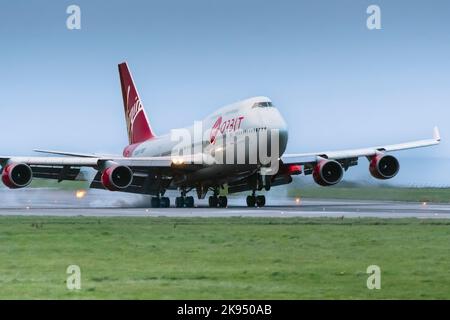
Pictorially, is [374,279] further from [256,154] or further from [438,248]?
[256,154]

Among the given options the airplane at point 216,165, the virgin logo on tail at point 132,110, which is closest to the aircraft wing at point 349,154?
the airplane at point 216,165

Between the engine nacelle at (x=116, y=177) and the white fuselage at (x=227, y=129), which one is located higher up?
the white fuselage at (x=227, y=129)

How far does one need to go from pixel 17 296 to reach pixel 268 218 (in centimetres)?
2096

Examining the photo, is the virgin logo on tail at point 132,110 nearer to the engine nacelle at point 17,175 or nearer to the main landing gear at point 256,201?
the main landing gear at point 256,201

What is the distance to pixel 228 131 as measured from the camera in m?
49.7

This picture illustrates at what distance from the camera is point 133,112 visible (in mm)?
66000

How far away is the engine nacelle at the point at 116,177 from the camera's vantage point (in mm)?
48781

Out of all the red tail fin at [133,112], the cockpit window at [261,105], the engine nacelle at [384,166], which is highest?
the red tail fin at [133,112]

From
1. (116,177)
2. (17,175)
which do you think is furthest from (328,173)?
(17,175)

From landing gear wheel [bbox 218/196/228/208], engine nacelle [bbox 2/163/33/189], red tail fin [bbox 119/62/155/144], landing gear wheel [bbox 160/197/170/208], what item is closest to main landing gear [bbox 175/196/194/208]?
landing gear wheel [bbox 160/197/170/208]

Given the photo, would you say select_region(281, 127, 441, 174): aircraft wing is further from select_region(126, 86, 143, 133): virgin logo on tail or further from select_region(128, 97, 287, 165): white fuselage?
select_region(126, 86, 143, 133): virgin logo on tail
